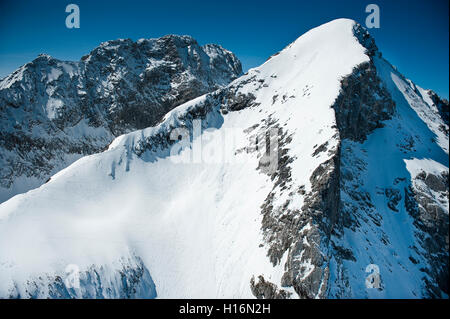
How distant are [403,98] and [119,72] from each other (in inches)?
4229

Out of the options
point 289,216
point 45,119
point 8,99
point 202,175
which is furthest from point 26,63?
point 289,216

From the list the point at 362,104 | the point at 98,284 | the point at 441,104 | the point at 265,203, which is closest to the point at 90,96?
the point at 98,284

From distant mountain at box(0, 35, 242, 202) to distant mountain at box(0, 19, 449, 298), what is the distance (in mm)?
51541

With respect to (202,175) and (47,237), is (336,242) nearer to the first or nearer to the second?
(202,175)

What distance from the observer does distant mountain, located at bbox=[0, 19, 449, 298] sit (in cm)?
3791

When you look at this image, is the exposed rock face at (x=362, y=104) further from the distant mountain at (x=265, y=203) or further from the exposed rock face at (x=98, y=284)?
A: the exposed rock face at (x=98, y=284)

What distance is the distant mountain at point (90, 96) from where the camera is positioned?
98.9 m

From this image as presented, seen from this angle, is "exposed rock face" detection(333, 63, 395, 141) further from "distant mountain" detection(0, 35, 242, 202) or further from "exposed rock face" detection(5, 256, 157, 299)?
"distant mountain" detection(0, 35, 242, 202)

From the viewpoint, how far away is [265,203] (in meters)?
46.2

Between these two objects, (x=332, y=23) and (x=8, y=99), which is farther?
(x=8, y=99)

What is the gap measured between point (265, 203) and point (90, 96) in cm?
10080

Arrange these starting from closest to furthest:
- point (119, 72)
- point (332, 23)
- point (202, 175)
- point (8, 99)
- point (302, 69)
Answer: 1. point (202, 175)
2. point (302, 69)
3. point (332, 23)
4. point (8, 99)
5. point (119, 72)
